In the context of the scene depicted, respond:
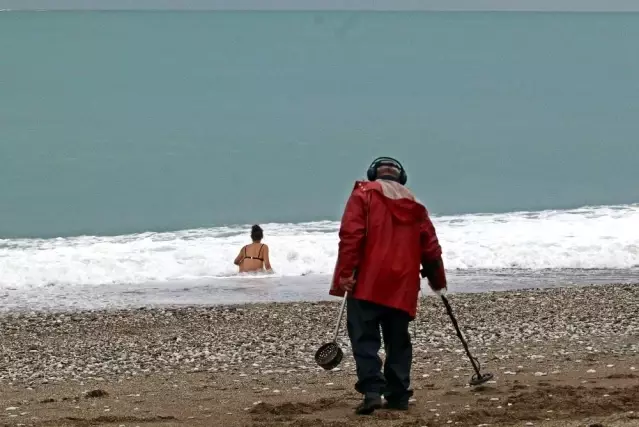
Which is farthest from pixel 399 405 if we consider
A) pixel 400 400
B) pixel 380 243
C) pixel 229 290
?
pixel 229 290

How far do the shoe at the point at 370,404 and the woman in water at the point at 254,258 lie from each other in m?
10.3

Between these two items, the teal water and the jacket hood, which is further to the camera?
Answer: the teal water

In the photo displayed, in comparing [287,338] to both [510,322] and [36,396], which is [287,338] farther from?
[36,396]

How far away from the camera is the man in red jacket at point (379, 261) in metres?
8.65

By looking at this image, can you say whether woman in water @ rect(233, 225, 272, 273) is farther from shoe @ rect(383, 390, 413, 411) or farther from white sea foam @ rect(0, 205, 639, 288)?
shoe @ rect(383, 390, 413, 411)

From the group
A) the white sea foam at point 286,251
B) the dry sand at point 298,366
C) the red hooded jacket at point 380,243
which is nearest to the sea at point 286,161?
the white sea foam at point 286,251

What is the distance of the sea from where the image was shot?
65.7ft

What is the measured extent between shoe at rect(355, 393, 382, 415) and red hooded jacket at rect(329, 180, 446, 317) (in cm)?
61

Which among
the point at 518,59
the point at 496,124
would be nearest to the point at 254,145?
the point at 496,124

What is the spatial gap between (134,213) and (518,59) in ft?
222

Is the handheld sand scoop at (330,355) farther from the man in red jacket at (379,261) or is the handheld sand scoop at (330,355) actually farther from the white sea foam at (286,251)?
the white sea foam at (286,251)

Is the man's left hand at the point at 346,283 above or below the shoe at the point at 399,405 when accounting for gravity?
above

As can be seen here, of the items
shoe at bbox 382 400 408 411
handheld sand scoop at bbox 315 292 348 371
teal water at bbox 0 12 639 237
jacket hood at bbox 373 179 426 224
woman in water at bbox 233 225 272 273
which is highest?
teal water at bbox 0 12 639 237

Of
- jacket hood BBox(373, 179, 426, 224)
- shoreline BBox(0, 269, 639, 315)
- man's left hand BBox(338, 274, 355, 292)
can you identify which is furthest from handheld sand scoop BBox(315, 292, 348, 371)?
shoreline BBox(0, 269, 639, 315)
